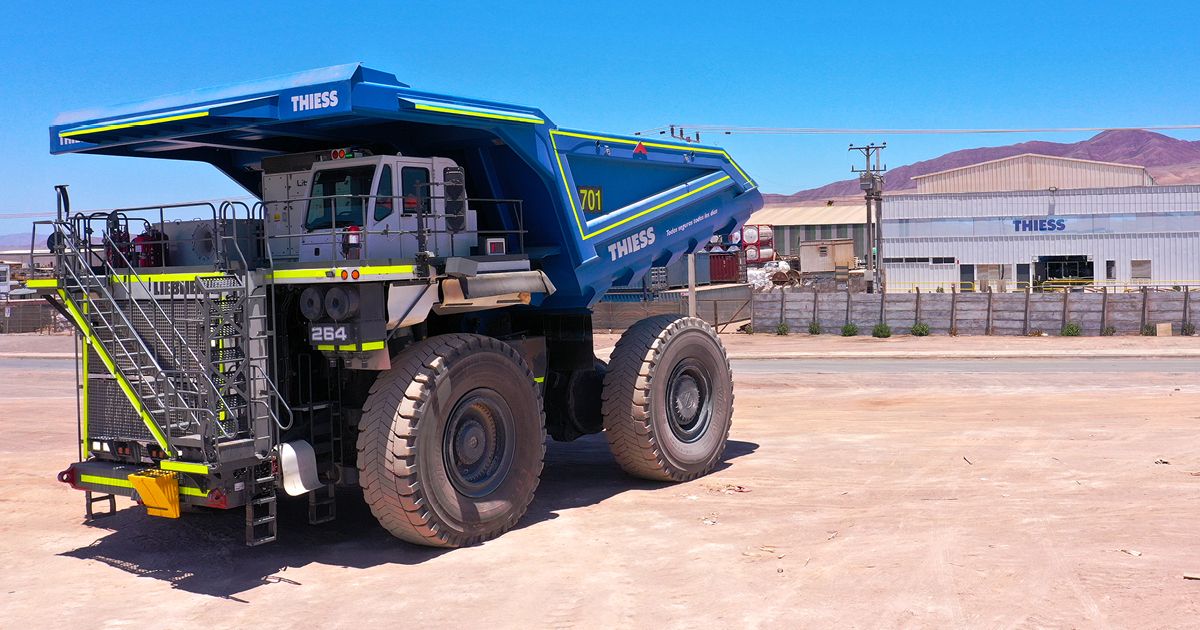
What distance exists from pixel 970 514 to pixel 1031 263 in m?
48.8

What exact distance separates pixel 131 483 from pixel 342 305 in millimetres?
2293

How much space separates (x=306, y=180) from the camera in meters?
9.72

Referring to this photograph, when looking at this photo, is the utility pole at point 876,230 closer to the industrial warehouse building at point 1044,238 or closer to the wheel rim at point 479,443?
the industrial warehouse building at point 1044,238

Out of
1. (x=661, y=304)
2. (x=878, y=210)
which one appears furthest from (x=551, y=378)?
(x=878, y=210)

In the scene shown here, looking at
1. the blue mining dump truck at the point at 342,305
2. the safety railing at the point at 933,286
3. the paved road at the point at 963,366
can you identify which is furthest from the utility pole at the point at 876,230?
the blue mining dump truck at the point at 342,305

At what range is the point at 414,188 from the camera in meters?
9.40

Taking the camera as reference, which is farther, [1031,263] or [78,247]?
[1031,263]

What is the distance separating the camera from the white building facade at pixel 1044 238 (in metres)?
52.0

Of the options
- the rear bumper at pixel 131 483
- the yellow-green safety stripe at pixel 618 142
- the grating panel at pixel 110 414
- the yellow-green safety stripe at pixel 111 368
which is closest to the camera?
the rear bumper at pixel 131 483

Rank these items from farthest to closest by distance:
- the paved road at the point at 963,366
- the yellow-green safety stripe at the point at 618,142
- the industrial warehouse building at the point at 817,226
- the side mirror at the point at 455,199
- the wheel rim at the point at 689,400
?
the industrial warehouse building at the point at 817,226
the paved road at the point at 963,366
the wheel rim at the point at 689,400
the yellow-green safety stripe at the point at 618,142
the side mirror at the point at 455,199

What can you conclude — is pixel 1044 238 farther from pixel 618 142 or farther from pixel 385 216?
pixel 385 216

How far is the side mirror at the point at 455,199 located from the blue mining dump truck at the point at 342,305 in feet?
0.06

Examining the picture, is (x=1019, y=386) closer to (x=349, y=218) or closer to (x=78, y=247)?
(x=349, y=218)

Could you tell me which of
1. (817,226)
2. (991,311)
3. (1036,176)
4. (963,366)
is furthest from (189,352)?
(1036,176)
